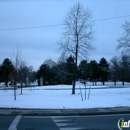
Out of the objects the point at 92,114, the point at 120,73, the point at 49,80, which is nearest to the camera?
the point at 92,114

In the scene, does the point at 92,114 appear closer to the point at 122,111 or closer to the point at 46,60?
the point at 122,111

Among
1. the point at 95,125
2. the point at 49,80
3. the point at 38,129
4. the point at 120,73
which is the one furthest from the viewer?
the point at 49,80

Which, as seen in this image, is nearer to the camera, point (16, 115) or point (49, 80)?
point (16, 115)

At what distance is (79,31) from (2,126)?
68.8 ft

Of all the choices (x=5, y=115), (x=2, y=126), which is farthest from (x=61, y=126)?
(x=5, y=115)

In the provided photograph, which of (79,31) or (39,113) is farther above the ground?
(79,31)

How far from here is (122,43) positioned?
29.3 m

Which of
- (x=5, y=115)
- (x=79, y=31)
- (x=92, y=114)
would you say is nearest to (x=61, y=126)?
(x=92, y=114)

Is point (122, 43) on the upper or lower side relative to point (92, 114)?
upper

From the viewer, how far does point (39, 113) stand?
13.8m

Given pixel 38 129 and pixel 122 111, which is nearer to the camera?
pixel 38 129

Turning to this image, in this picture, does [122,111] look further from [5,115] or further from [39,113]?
[5,115]

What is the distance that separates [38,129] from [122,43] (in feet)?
71.9

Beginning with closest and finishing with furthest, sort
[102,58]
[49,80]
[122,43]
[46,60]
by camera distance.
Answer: [122,43] < [49,80] < [102,58] < [46,60]
